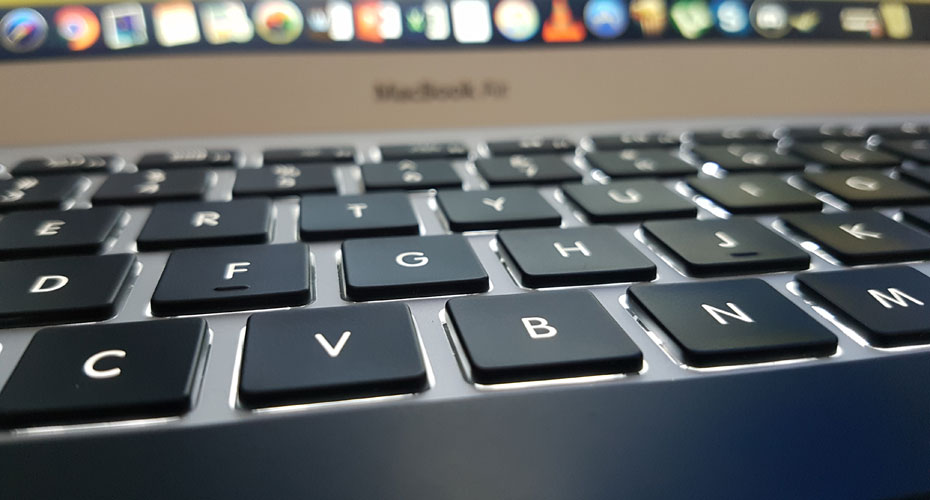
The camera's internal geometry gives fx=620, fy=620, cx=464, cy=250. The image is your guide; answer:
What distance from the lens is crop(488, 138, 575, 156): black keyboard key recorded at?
0.47 meters

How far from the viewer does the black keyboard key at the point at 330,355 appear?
0.62ft

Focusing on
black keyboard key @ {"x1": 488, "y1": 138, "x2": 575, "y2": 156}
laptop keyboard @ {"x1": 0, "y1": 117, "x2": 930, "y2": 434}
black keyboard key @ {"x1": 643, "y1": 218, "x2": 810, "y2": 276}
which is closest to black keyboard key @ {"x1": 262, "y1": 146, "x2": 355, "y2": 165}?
laptop keyboard @ {"x1": 0, "y1": 117, "x2": 930, "y2": 434}

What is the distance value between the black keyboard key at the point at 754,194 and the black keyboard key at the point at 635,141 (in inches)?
3.4

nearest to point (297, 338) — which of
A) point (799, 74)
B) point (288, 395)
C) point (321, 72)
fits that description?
point (288, 395)

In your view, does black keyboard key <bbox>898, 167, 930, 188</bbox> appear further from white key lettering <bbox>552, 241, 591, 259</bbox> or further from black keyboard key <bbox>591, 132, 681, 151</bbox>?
white key lettering <bbox>552, 241, 591, 259</bbox>

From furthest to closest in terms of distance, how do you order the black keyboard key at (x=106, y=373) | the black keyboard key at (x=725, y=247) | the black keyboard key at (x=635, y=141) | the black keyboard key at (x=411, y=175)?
the black keyboard key at (x=635, y=141), the black keyboard key at (x=411, y=175), the black keyboard key at (x=725, y=247), the black keyboard key at (x=106, y=373)

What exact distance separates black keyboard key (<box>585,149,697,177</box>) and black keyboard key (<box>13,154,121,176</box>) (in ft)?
1.08

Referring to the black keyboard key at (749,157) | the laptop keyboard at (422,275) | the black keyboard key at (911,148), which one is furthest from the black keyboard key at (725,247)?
the black keyboard key at (911,148)

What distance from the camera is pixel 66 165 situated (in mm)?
404

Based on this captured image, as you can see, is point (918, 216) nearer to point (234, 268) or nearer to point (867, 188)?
point (867, 188)

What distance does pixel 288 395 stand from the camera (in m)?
0.19

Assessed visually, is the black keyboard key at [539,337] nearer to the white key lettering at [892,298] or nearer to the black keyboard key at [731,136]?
the white key lettering at [892,298]

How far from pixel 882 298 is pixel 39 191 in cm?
43

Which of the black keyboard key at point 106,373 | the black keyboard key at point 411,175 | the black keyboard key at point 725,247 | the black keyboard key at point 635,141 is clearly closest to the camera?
the black keyboard key at point 106,373
